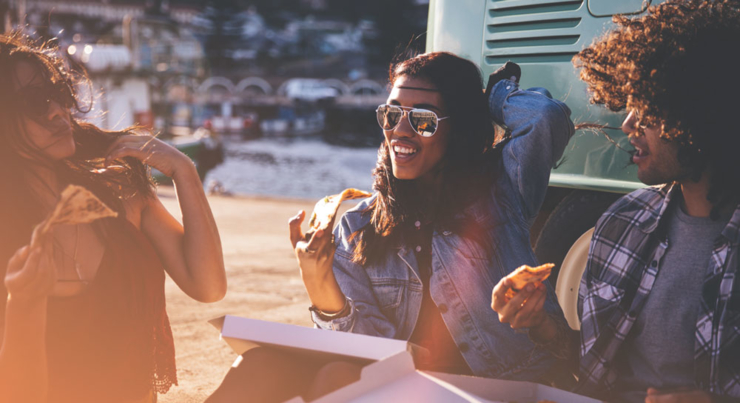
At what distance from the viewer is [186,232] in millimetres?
1918

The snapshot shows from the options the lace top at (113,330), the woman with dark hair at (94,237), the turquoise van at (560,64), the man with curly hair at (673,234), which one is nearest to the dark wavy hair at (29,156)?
the woman with dark hair at (94,237)

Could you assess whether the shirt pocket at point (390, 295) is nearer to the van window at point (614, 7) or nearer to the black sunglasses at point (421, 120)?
the black sunglasses at point (421, 120)

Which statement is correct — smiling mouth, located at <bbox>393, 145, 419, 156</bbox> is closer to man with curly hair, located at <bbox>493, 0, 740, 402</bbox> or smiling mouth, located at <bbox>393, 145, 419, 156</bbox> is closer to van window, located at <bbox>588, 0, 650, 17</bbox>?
man with curly hair, located at <bbox>493, 0, 740, 402</bbox>

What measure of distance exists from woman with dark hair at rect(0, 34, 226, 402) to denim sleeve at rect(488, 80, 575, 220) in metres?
1.00

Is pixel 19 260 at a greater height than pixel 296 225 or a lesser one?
greater

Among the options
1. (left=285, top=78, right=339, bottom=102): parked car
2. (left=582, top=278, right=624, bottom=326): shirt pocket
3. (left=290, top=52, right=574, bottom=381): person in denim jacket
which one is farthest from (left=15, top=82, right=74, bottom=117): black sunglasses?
(left=285, top=78, right=339, bottom=102): parked car

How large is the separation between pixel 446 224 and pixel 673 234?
2.40 feet

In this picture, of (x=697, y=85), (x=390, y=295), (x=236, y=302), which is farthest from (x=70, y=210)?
(x=236, y=302)

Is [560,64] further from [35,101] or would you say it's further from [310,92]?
[310,92]

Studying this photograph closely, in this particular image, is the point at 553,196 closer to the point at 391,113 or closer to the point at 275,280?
the point at 391,113

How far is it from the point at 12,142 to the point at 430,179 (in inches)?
51.0

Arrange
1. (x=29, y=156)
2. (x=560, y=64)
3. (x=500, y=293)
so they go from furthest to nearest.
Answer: (x=560, y=64) → (x=29, y=156) → (x=500, y=293)

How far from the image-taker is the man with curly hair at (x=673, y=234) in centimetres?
159

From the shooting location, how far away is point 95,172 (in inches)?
73.6
